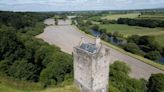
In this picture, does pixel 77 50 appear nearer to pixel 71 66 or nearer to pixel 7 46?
pixel 71 66

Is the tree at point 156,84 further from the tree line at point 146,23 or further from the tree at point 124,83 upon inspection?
the tree line at point 146,23

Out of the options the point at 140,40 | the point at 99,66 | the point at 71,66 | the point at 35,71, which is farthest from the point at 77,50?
the point at 140,40

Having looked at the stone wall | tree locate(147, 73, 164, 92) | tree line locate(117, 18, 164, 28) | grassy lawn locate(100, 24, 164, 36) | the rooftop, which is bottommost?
grassy lawn locate(100, 24, 164, 36)

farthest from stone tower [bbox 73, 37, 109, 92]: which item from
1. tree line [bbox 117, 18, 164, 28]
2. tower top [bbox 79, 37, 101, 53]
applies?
A: tree line [bbox 117, 18, 164, 28]

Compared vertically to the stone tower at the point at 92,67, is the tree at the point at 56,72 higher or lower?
lower

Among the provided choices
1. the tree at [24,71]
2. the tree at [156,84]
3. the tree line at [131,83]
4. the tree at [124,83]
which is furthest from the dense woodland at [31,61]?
the tree at [156,84]

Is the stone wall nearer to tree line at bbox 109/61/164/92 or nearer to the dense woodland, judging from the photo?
tree line at bbox 109/61/164/92

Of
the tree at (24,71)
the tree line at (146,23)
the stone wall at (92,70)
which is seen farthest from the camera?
the tree line at (146,23)

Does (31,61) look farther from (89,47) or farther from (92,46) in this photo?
(92,46)

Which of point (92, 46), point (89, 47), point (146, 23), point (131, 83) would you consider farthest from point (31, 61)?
point (146, 23)
